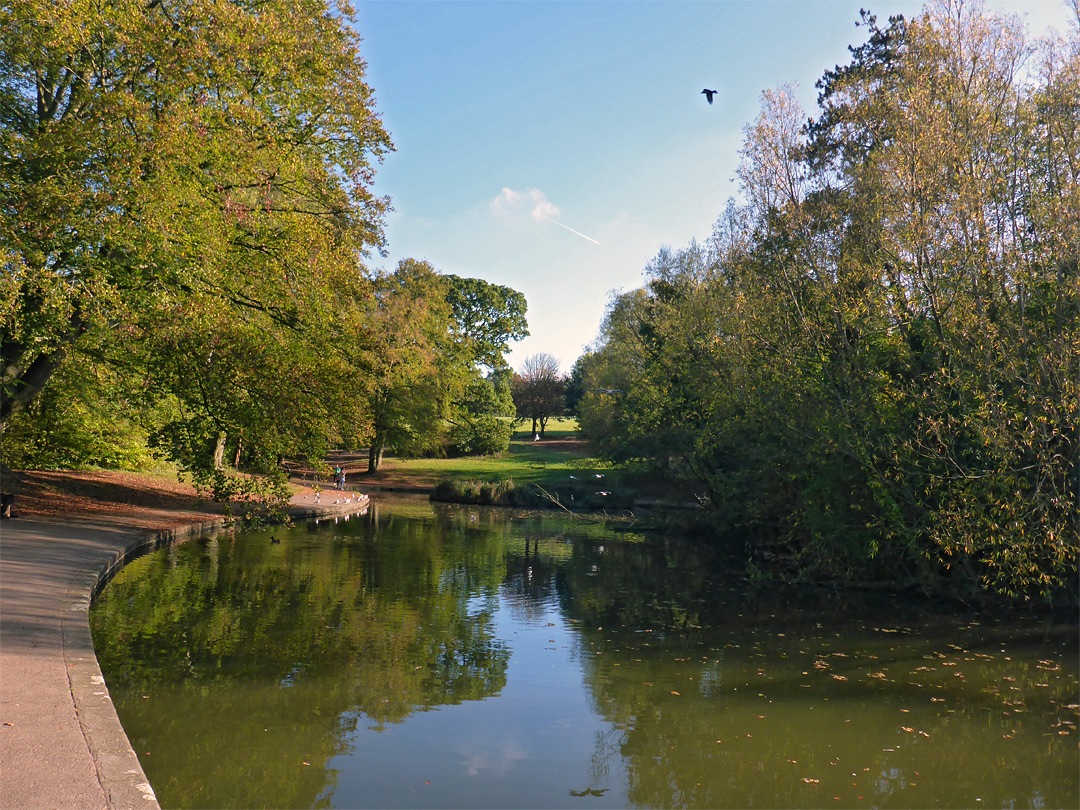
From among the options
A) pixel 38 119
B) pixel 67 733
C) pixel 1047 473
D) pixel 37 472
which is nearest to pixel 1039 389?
pixel 1047 473

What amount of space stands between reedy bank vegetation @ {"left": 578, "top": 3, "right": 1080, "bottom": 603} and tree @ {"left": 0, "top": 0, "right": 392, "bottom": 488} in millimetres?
9669

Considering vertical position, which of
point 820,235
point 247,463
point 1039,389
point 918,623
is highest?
point 820,235

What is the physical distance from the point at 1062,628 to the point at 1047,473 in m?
3.85

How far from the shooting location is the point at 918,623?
14.2m

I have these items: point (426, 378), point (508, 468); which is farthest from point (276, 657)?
point (508, 468)

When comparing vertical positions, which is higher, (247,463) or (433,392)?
(433,392)

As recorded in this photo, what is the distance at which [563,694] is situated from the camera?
923 centimetres

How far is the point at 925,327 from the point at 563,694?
32.4 ft

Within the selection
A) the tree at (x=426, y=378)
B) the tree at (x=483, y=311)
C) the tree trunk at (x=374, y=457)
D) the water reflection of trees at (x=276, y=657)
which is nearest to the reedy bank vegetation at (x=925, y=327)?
the water reflection of trees at (x=276, y=657)

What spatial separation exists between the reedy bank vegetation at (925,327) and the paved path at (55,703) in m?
12.0

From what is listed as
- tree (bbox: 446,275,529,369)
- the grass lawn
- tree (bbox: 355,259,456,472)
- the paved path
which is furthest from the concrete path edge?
tree (bbox: 446,275,529,369)

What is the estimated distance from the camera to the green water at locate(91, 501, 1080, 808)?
6781 millimetres

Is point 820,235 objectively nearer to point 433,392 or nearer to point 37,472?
point 37,472

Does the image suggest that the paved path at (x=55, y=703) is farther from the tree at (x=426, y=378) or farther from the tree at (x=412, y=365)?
the tree at (x=412, y=365)
